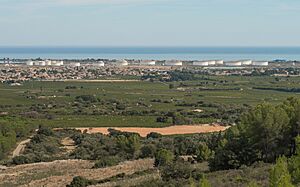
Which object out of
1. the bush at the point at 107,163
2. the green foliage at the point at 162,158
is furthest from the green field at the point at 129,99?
the green foliage at the point at 162,158

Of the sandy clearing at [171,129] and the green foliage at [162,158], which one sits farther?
the sandy clearing at [171,129]

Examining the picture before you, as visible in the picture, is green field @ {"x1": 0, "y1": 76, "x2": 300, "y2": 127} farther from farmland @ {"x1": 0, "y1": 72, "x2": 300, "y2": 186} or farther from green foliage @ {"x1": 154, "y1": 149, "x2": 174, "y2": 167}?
green foliage @ {"x1": 154, "y1": 149, "x2": 174, "y2": 167}

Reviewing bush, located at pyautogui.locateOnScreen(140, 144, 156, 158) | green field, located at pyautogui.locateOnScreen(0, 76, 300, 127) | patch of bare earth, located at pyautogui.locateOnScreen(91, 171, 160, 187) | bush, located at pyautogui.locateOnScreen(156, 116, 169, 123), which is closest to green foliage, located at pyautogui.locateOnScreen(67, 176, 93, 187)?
patch of bare earth, located at pyautogui.locateOnScreen(91, 171, 160, 187)

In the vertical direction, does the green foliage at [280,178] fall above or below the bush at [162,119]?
above

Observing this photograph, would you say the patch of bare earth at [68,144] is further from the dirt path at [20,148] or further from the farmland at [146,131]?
the dirt path at [20,148]

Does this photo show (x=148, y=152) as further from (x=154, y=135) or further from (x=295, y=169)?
(x=295, y=169)

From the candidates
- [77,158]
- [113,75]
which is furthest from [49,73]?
[77,158]

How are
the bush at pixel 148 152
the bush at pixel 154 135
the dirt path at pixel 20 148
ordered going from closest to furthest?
the bush at pixel 148 152 → the dirt path at pixel 20 148 → the bush at pixel 154 135
